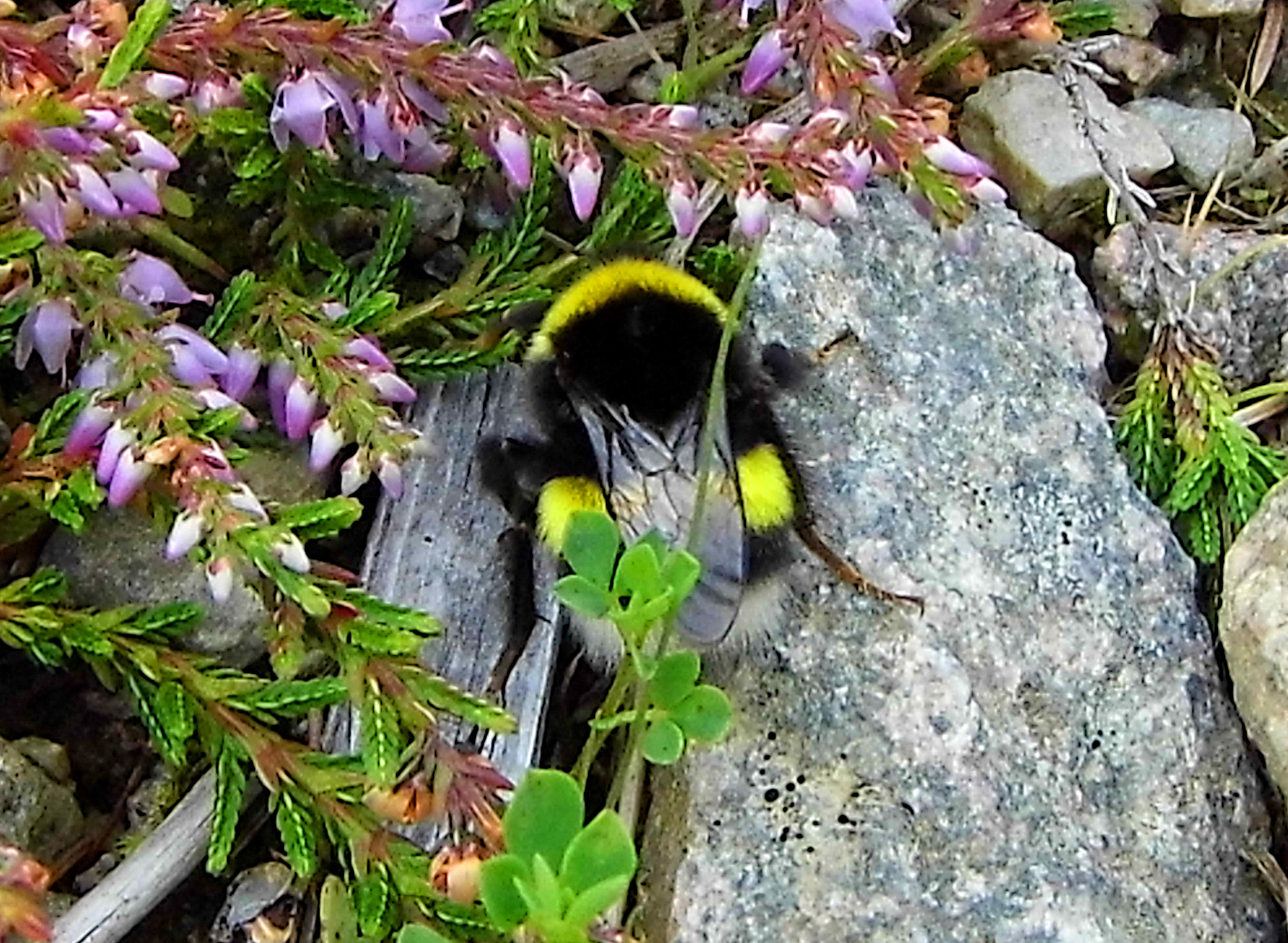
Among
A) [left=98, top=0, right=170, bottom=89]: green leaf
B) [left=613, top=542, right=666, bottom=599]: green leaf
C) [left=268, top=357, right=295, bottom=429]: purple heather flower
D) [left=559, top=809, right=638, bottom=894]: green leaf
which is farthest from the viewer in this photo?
[left=268, top=357, right=295, bottom=429]: purple heather flower

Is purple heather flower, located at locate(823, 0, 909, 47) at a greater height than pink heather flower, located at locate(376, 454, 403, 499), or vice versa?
purple heather flower, located at locate(823, 0, 909, 47)

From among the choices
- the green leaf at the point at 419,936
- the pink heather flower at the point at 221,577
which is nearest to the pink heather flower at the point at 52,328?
the pink heather flower at the point at 221,577

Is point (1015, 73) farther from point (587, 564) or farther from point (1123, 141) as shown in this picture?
point (587, 564)

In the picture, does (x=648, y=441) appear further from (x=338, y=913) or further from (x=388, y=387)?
(x=338, y=913)

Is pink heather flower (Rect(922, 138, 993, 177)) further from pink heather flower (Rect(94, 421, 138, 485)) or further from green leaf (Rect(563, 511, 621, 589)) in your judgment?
pink heather flower (Rect(94, 421, 138, 485))

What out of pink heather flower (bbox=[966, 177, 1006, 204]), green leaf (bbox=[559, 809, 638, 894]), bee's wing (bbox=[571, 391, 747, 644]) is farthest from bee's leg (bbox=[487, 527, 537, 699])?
green leaf (bbox=[559, 809, 638, 894])

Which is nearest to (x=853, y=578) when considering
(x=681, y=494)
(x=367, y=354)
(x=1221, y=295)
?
(x=681, y=494)

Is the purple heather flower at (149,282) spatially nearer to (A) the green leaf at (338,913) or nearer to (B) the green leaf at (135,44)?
(B) the green leaf at (135,44)
